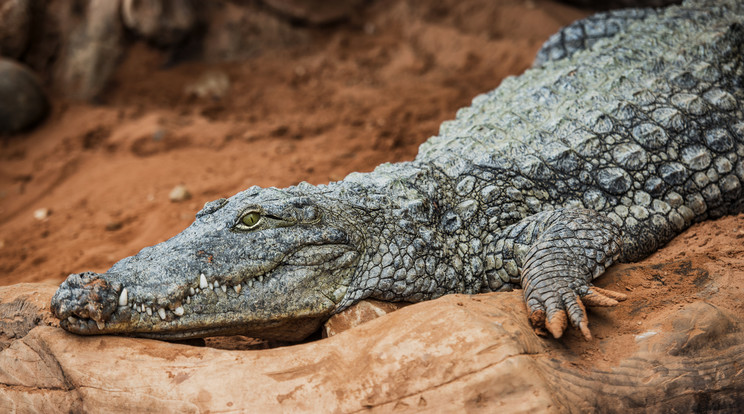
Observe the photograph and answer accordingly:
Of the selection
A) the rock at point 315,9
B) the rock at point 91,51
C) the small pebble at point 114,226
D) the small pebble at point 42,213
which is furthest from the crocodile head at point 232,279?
the rock at point 315,9

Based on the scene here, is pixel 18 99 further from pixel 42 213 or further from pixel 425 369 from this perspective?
pixel 425 369

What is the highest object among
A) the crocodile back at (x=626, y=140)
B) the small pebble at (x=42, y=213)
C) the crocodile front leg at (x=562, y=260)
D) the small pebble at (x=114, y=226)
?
the crocodile back at (x=626, y=140)

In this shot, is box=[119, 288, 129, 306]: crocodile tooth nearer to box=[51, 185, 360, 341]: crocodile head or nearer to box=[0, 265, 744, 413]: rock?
box=[51, 185, 360, 341]: crocodile head

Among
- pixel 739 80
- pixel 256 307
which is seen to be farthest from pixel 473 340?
pixel 739 80

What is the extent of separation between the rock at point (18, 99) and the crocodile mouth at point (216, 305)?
5.07 metres

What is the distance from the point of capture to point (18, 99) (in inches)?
261

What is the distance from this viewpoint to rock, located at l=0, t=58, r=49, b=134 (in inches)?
258

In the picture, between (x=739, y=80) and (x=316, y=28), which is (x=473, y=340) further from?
(x=316, y=28)

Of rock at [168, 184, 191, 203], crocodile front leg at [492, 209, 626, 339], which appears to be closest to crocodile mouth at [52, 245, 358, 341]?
crocodile front leg at [492, 209, 626, 339]

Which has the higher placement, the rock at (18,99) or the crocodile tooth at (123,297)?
the crocodile tooth at (123,297)

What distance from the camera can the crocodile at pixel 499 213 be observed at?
2.68m

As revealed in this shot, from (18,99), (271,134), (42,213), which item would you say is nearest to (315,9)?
(271,134)

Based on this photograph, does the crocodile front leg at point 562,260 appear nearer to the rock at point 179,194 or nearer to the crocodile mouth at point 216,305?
the crocodile mouth at point 216,305

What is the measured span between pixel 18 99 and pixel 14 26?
119cm
